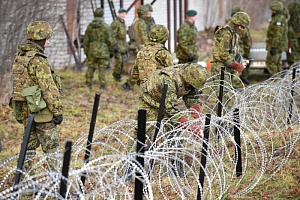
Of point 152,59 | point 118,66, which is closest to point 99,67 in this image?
point 118,66

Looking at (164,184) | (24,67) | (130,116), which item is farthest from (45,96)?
(130,116)

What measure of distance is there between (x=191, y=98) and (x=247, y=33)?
677 cm

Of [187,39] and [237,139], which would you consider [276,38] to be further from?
[237,139]

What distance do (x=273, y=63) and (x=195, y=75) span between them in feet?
26.6

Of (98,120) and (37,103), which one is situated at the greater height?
(37,103)

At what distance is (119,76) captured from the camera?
14.4m

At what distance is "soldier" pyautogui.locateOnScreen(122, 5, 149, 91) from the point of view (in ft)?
43.1

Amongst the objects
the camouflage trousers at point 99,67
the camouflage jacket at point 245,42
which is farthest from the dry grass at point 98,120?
the camouflage jacket at point 245,42

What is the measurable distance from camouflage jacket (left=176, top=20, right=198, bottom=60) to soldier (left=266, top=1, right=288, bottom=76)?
176 cm

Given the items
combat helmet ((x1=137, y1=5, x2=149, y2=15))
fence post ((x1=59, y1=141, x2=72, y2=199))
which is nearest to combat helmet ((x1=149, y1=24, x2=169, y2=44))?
fence post ((x1=59, y1=141, x2=72, y2=199))

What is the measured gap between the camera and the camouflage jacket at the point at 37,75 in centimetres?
604

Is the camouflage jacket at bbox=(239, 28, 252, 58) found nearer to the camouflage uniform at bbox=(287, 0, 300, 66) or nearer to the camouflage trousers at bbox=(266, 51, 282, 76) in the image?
the camouflage trousers at bbox=(266, 51, 282, 76)

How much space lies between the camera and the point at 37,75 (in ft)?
19.8

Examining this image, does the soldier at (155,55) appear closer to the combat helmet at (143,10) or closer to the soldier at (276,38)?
the combat helmet at (143,10)
